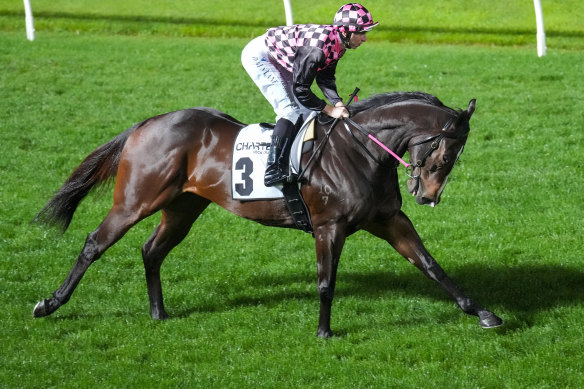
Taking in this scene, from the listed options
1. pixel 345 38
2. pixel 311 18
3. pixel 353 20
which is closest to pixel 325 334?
pixel 345 38

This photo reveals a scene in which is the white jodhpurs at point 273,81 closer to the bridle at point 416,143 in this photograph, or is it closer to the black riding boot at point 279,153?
the black riding boot at point 279,153

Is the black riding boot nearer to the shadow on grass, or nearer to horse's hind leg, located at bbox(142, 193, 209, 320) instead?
horse's hind leg, located at bbox(142, 193, 209, 320)

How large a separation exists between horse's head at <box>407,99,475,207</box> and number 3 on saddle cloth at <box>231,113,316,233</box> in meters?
0.86

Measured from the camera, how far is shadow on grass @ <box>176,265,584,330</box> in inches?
312

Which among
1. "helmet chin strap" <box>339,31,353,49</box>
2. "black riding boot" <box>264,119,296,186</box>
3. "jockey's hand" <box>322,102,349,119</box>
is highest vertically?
"helmet chin strap" <box>339,31,353,49</box>

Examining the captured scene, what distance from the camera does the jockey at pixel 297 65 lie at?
6957mm

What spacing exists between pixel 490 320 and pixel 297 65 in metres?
2.42

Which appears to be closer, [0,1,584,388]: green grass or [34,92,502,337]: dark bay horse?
[0,1,584,388]: green grass

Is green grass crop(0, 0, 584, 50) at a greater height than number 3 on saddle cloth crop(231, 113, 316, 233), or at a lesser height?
lesser

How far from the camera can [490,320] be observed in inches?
282

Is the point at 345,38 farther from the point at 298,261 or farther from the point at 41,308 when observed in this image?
the point at 41,308

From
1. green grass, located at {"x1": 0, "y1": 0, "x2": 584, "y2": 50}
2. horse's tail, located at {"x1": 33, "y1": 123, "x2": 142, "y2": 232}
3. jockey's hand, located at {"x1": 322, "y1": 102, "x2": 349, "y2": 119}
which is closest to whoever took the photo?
jockey's hand, located at {"x1": 322, "y1": 102, "x2": 349, "y2": 119}

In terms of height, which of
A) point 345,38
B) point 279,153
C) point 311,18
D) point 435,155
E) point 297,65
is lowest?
point 311,18

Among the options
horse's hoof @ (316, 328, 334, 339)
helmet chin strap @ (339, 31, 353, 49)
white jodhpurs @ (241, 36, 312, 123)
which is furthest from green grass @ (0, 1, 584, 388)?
helmet chin strap @ (339, 31, 353, 49)
